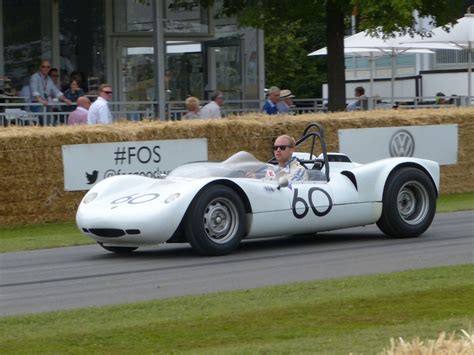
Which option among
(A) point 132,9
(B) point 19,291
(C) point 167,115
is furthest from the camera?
(A) point 132,9

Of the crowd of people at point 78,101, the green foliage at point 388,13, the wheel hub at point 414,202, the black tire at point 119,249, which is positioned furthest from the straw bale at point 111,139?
the wheel hub at point 414,202

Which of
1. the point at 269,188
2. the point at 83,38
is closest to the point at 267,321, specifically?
the point at 269,188

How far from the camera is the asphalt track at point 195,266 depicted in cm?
978

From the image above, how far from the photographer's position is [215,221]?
39.1 ft

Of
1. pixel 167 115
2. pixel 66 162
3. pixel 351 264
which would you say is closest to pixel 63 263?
pixel 351 264

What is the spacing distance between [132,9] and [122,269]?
1723 cm

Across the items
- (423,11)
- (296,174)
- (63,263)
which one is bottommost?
(63,263)

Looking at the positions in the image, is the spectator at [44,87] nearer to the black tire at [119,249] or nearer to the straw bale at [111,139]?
the straw bale at [111,139]

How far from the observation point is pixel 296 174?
41.9 ft

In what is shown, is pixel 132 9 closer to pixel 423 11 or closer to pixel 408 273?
pixel 423 11

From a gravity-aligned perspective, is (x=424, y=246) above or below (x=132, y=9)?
below

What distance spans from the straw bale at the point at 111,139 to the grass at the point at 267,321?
23.9 feet

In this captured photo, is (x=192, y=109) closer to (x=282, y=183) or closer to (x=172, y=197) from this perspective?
(x=282, y=183)

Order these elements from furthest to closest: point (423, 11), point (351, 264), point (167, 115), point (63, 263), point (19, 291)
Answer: point (423, 11) < point (167, 115) < point (63, 263) < point (351, 264) < point (19, 291)
